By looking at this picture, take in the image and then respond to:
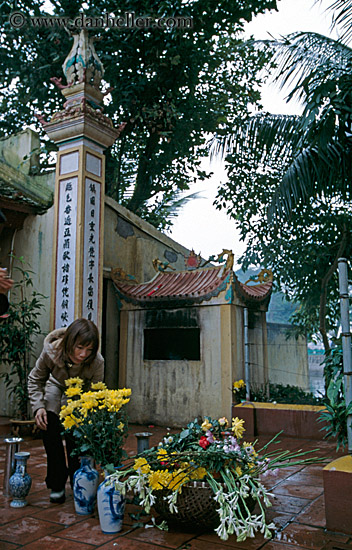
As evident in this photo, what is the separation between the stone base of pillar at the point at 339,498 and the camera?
275cm

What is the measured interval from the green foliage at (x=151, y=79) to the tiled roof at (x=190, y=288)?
12.0 ft

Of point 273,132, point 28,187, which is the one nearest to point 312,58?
point 273,132

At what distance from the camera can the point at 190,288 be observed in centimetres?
739

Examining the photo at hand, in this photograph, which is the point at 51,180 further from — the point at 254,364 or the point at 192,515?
the point at 192,515

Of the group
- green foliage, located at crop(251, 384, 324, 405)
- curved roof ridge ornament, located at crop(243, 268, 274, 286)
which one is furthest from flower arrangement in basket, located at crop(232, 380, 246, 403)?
curved roof ridge ornament, located at crop(243, 268, 274, 286)

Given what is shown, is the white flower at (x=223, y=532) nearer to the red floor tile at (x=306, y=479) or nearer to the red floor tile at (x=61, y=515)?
the red floor tile at (x=61, y=515)

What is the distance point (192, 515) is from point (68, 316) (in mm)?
3861

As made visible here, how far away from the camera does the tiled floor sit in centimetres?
260

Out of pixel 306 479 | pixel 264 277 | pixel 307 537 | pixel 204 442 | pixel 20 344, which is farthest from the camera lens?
pixel 264 277

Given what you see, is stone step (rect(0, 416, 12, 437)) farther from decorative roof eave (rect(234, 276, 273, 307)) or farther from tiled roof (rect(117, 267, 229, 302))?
decorative roof eave (rect(234, 276, 273, 307))

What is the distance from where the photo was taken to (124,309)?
26.1 ft

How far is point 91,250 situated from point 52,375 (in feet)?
10.1

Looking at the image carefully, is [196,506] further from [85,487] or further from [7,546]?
[7,546]

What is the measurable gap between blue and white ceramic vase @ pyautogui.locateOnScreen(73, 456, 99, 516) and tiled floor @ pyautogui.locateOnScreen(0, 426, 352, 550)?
2.3 inches
